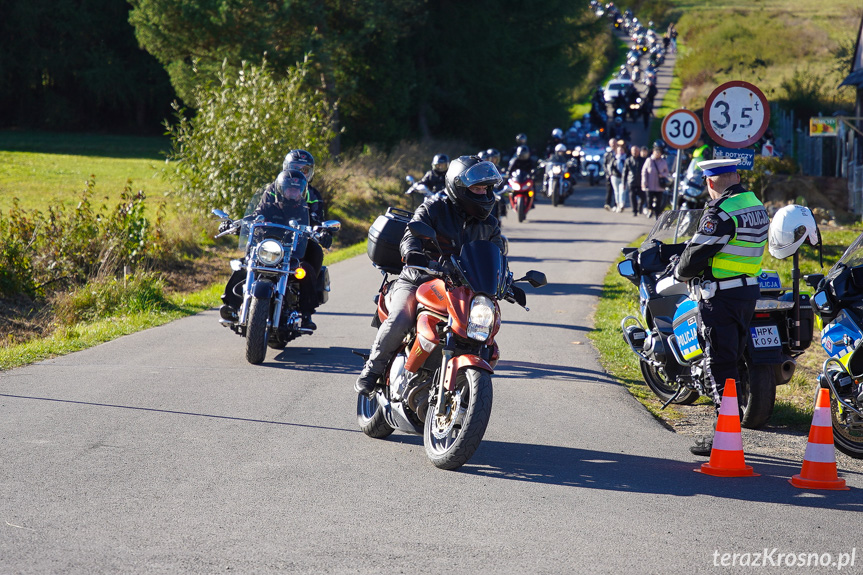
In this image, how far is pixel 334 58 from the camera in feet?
111

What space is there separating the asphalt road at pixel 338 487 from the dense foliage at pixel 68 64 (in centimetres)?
4726

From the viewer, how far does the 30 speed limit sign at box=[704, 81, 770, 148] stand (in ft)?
38.8

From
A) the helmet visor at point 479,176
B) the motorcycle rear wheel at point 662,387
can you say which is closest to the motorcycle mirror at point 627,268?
the motorcycle rear wheel at point 662,387

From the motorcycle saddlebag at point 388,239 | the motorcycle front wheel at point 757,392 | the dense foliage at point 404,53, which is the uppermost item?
the dense foliage at point 404,53

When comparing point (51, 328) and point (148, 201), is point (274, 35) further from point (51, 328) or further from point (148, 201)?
point (51, 328)

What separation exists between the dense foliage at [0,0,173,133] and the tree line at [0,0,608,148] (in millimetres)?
75

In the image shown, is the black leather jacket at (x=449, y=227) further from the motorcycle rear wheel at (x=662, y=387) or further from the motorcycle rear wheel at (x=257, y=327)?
the motorcycle rear wheel at (x=257, y=327)

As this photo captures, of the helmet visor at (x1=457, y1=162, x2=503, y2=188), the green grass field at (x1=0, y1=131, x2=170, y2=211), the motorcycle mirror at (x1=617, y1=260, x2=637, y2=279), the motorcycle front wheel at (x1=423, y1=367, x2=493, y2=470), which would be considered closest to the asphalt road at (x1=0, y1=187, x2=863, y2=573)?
the motorcycle front wheel at (x1=423, y1=367, x2=493, y2=470)

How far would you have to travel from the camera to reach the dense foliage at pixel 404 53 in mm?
31750

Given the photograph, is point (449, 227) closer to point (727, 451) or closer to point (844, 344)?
point (727, 451)

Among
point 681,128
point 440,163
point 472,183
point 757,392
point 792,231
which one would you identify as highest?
point 681,128

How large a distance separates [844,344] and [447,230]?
2644 millimetres

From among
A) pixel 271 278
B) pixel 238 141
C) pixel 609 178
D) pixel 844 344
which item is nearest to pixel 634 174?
pixel 609 178

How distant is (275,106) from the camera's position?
20516mm
